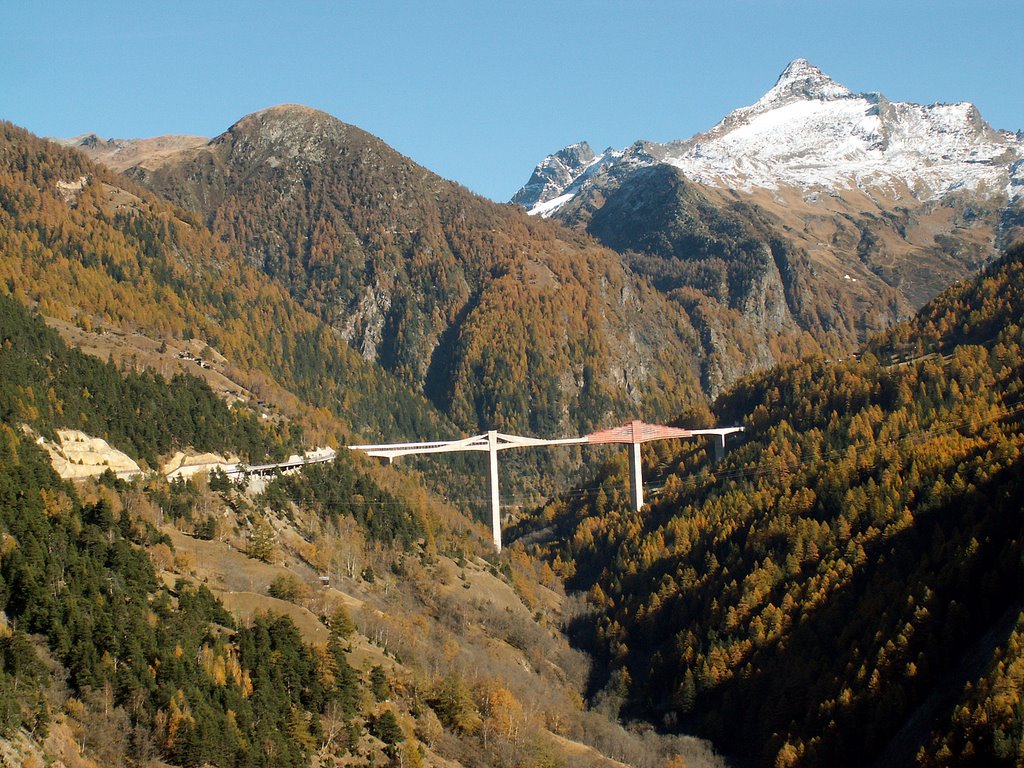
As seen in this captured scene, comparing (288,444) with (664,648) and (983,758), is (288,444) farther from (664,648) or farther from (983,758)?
(983,758)

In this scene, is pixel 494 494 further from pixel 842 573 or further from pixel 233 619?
pixel 233 619

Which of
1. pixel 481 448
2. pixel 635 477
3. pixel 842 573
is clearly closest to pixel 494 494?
pixel 481 448

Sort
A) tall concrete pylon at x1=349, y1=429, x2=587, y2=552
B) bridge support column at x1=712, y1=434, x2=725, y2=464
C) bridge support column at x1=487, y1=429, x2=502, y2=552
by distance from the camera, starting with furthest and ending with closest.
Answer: bridge support column at x1=712, y1=434, x2=725, y2=464 < bridge support column at x1=487, y1=429, x2=502, y2=552 < tall concrete pylon at x1=349, y1=429, x2=587, y2=552

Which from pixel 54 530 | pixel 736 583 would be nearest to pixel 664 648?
pixel 736 583

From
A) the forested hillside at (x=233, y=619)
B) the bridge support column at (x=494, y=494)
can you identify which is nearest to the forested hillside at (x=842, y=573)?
the bridge support column at (x=494, y=494)

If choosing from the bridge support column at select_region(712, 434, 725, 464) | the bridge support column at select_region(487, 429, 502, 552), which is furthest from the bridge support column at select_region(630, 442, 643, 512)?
the bridge support column at select_region(487, 429, 502, 552)

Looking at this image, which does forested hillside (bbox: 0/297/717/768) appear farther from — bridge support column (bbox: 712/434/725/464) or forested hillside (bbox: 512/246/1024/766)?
bridge support column (bbox: 712/434/725/464)
